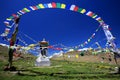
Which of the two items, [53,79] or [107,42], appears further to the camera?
[107,42]

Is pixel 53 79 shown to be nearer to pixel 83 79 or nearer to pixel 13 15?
pixel 83 79

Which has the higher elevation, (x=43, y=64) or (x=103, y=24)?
(x=103, y=24)

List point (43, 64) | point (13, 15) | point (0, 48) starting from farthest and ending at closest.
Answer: point (0, 48) < point (43, 64) < point (13, 15)

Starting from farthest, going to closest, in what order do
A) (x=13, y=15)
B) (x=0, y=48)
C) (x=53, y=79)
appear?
(x=0, y=48)
(x=13, y=15)
(x=53, y=79)

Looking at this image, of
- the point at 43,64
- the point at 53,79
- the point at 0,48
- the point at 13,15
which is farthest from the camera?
the point at 0,48

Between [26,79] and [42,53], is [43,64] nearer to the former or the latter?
[42,53]

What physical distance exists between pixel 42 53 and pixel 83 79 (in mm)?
26942

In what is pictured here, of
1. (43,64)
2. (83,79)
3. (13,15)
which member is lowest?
(83,79)

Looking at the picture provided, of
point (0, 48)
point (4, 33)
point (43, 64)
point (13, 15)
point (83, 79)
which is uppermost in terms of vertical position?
point (0, 48)

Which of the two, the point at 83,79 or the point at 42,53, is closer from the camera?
the point at 83,79

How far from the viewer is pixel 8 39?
129 feet

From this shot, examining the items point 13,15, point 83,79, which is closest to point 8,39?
point 13,15

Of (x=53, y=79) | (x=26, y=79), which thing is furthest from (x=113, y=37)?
(x=26, y=79)

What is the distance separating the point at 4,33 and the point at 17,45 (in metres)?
2.79
